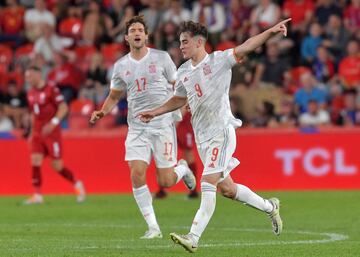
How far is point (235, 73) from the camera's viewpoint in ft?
82.2

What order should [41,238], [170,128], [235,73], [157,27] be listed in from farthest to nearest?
[157,27]
[235,73]
[170,128]
[41,238]

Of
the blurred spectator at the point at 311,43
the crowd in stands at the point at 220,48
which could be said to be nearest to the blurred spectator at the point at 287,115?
the crowd in stands at the point at 220,48

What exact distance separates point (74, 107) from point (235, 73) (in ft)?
11.8

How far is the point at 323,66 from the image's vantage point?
2516cm

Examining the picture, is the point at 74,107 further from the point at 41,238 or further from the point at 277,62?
the point at 41,238

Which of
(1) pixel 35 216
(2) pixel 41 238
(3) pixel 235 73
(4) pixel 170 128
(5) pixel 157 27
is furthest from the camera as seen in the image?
(5) pixel 157 27

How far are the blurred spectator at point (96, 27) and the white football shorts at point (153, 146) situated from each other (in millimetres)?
13060

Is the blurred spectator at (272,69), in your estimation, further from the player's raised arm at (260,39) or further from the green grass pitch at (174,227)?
the player's raised arm at (260,39)

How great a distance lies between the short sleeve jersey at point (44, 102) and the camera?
68.7ft

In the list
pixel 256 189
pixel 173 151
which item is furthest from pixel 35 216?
pixel 256 189

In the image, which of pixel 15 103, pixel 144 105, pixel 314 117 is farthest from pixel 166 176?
pixel 15 103

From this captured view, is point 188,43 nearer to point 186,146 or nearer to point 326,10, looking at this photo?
point 186,146

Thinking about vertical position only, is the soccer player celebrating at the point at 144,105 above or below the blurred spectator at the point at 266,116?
above

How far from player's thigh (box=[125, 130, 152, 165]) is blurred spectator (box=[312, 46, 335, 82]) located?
1116 cm
